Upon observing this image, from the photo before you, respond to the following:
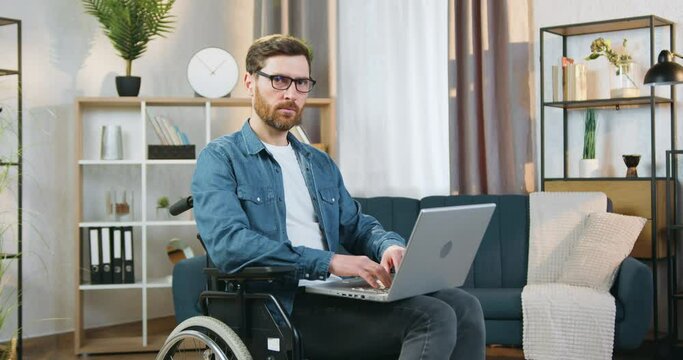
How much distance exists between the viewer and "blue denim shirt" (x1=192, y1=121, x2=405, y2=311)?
2.26 m

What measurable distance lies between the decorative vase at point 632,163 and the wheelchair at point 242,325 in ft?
8.90

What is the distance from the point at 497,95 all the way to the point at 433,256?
2.89 metres

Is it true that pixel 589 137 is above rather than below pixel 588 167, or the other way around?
above

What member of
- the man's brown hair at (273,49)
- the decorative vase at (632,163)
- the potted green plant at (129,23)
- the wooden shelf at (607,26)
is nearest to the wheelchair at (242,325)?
the man's brown hair at (273,49)

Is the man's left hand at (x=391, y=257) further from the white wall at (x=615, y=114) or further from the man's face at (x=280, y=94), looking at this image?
the white wall at (x=615, y=114)

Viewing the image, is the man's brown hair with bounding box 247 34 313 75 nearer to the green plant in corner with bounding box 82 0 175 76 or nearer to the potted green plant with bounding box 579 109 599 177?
the green plant in corner with bounding box 82 0 175 76

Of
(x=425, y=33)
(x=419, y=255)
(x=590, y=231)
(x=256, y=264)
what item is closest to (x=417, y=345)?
(x=419, y=255)

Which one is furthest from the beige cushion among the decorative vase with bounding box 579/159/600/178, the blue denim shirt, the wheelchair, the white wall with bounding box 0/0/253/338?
the white wall with bounding box 0/0/253/338

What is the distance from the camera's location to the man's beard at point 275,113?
2496 mm

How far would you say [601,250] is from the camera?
12.9 feet

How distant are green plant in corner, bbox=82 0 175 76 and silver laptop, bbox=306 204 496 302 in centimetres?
279

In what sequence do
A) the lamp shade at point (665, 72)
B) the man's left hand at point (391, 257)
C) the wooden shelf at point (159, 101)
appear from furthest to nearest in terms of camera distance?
the wooden shelf at point (159, 101)
the lamp shade at point (665, 72)
the man's left hand at point (391, 257)

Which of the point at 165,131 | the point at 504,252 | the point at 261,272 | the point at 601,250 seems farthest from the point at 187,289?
the point at 601,250

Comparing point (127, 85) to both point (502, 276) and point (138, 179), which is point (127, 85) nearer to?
point (138, 179)
